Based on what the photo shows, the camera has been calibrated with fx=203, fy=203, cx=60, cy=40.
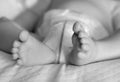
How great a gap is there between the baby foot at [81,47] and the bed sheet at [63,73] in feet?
0.07

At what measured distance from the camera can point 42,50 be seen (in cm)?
56

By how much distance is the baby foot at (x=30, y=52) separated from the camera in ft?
1.70

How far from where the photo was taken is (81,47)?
512 mm

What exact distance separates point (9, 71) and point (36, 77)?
0.28 feet

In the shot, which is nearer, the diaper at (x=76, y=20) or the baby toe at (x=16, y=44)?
the baby toe at (x=16, y=44)

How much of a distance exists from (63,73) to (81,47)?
0.08 meters

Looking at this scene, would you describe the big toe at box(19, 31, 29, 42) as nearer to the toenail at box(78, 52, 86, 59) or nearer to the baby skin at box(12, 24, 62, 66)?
the baby skin at box(12, 24, 62, 66)

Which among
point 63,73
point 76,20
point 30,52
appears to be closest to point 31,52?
point 30,52

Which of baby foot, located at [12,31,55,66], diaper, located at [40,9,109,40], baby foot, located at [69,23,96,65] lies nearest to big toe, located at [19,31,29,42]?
baby foot, located at [12,31,55,66]

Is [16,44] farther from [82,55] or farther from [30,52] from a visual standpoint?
[82,55]

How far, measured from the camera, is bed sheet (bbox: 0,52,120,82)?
1.60 feet

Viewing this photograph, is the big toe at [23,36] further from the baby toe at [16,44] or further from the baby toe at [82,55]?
the baby toe at [82,55]

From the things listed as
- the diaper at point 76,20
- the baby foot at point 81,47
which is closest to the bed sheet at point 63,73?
the baby foot at point 81,47

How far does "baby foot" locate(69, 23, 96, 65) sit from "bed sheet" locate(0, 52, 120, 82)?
0.07 ft
